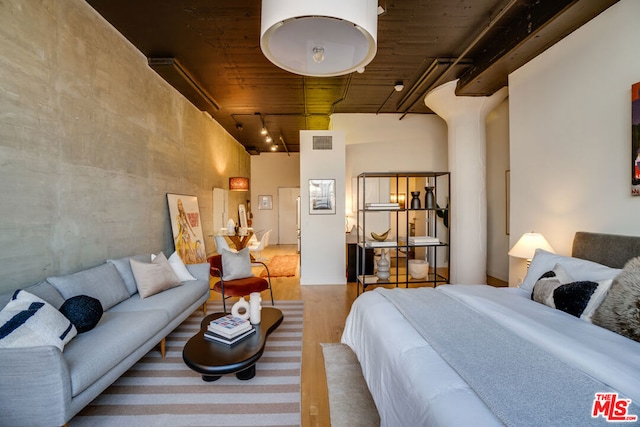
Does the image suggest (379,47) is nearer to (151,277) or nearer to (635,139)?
(635,139)

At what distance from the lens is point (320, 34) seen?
1729mm

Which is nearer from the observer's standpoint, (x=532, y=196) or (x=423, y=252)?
(x=532, y=196)

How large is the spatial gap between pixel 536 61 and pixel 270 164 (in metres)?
8.49

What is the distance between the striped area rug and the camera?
1.88 m

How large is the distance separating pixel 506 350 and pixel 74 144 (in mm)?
3641

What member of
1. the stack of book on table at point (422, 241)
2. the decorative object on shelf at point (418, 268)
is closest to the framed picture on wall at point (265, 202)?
the decorative object on shelf at point (418, 268)

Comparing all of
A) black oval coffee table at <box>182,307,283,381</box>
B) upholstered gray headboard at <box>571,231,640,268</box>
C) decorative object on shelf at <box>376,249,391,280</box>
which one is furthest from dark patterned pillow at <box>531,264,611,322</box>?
black oval coffee table at <box>182,307,283,381</box>

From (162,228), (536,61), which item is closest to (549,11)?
(536,61)

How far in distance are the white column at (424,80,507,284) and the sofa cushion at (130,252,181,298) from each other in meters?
4.49

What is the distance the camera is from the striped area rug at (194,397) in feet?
6.17

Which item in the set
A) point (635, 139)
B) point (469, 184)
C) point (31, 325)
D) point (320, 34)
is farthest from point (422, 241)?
point (31, 325)

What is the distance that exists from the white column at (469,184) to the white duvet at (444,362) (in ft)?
8.90

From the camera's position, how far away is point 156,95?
13.0ft

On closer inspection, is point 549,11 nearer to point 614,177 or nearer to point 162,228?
point 614,177
